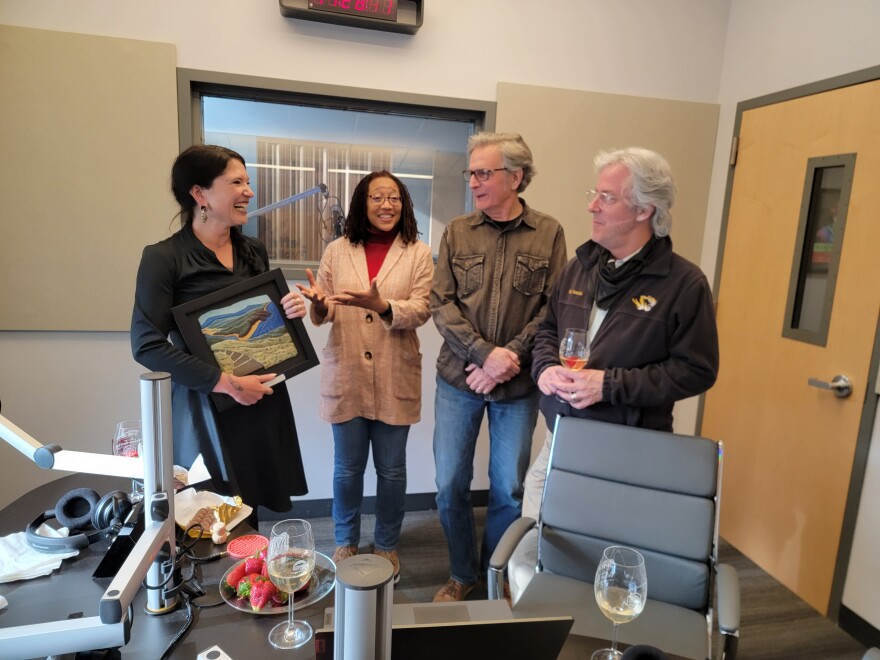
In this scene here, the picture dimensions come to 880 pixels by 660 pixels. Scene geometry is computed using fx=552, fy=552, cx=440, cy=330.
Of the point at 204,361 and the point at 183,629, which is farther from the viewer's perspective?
the point at 204,361

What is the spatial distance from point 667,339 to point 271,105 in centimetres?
217

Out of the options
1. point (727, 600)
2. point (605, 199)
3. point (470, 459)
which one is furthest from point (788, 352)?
point (727, 600)

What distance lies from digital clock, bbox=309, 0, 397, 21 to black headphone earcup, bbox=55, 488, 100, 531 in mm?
2227

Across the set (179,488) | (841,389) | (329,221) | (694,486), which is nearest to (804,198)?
(841,389)

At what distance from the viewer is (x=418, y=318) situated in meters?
2.21

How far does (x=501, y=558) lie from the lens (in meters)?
1.46

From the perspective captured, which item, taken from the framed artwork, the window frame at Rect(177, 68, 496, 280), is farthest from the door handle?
the framed artwork

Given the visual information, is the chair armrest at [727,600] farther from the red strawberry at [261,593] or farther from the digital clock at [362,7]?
the digital clock at [362,7]

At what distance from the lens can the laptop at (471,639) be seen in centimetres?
61

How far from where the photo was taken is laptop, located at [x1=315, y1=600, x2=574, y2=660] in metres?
0.61

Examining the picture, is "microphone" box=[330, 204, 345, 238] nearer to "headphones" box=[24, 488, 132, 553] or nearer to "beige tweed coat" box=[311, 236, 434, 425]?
"beige tweed coat" box=[311, 236, 434, 425]

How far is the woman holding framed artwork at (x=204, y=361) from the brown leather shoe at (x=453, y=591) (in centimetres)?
83

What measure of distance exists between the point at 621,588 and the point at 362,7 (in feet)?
8.51

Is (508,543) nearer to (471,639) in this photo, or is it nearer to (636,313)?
(636,313)
